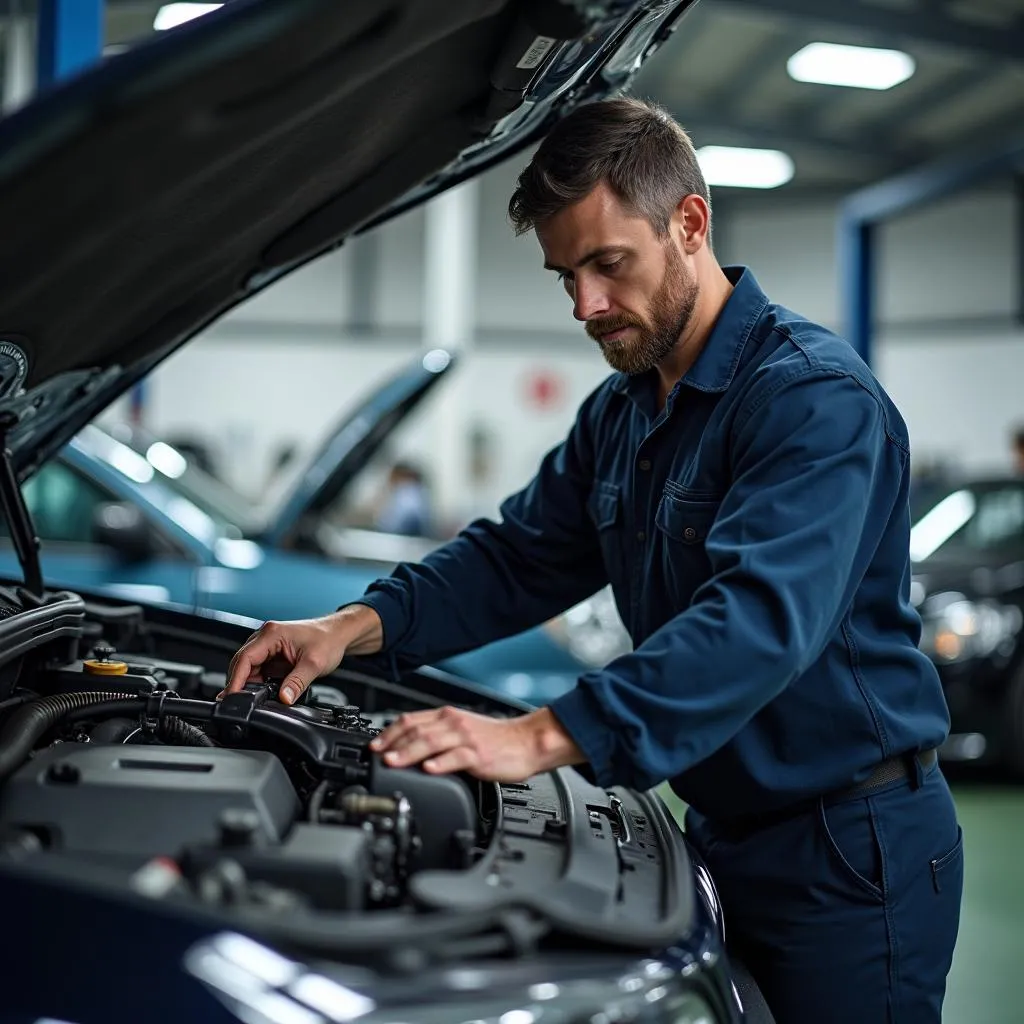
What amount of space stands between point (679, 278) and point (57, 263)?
0.77 m

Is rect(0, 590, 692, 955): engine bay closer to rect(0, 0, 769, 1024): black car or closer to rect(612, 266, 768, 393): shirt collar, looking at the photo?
rect(0, 0, 769, 1024): black car

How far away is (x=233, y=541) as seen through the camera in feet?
13.6

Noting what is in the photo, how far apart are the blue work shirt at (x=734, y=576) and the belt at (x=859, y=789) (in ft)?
0.06

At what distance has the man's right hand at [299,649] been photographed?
177 cm

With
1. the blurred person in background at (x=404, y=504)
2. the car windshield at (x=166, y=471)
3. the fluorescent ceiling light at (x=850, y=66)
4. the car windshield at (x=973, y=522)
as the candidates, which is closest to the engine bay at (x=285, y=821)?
the car windshield at (x=166, y=471)

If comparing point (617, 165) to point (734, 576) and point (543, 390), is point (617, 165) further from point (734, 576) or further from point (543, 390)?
point (543, 390)

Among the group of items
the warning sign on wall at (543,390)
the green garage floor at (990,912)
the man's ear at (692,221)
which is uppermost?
the warning sign on wall at (543,390)

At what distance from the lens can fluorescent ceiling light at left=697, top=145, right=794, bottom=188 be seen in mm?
13711

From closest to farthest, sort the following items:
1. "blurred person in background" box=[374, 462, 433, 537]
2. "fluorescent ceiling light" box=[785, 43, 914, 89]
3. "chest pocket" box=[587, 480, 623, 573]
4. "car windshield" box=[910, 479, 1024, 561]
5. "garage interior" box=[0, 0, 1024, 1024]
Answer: "chest pocket" box=[587, 480, 623, 573]
"car windshield" box=[910, 479, 1024, 561]
"blurred person in background" box=[374, 462, 433, 537]
"fluorescent ceiling light" box=[785, 43, 914, 89]
"garage interior" box=[0, 0, 1024, 1024]

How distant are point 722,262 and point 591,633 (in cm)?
1099

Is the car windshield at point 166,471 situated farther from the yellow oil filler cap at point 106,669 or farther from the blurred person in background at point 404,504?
the blurred person in background at point 404,504

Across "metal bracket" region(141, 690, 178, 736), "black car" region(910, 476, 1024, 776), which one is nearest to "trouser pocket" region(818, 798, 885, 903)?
"metal bracket" region(141, 690, 178, 736)

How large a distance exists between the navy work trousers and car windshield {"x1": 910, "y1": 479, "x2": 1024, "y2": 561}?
386 cm

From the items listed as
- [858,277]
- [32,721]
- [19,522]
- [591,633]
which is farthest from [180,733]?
[858,277]
